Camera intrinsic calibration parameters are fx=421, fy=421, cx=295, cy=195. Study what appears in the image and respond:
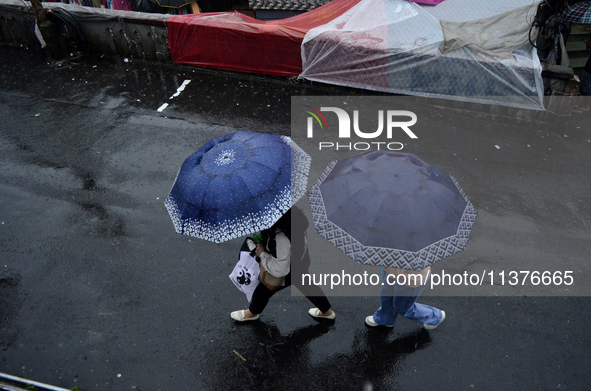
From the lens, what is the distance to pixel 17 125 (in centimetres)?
771

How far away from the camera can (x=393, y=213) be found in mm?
3020

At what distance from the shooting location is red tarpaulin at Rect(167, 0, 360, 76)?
8.45 meters

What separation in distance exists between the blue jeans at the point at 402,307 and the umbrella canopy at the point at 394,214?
789mm

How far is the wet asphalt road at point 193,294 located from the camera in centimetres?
414

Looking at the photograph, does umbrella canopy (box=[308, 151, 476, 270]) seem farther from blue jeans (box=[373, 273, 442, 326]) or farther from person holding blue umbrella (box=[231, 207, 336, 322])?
blue jeans (box=[373, 273, 442, 326])

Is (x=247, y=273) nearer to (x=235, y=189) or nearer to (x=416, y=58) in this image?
(x=235, y=189)

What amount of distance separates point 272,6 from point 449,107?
20.7 feet

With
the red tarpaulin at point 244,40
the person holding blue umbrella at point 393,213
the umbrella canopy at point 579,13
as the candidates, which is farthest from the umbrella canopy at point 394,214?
the umbrella canopy at point 579,13

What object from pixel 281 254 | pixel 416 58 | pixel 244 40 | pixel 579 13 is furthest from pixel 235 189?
pixel 579 13

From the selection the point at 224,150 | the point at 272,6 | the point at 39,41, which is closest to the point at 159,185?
the point at 224,150

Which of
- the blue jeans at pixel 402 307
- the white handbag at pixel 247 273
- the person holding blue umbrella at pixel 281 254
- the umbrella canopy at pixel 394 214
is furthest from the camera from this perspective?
the white handbag at pixel 247 273

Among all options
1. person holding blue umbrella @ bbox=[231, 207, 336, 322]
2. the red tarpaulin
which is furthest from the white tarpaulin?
person holding blue umbrella @ bbox=[231, 207, 336, 322]

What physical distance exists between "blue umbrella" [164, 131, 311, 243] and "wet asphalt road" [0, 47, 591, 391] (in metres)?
1.79

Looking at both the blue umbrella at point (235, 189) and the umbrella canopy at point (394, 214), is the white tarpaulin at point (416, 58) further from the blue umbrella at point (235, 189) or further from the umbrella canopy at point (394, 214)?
the blue umbrella at point (235, 189)
